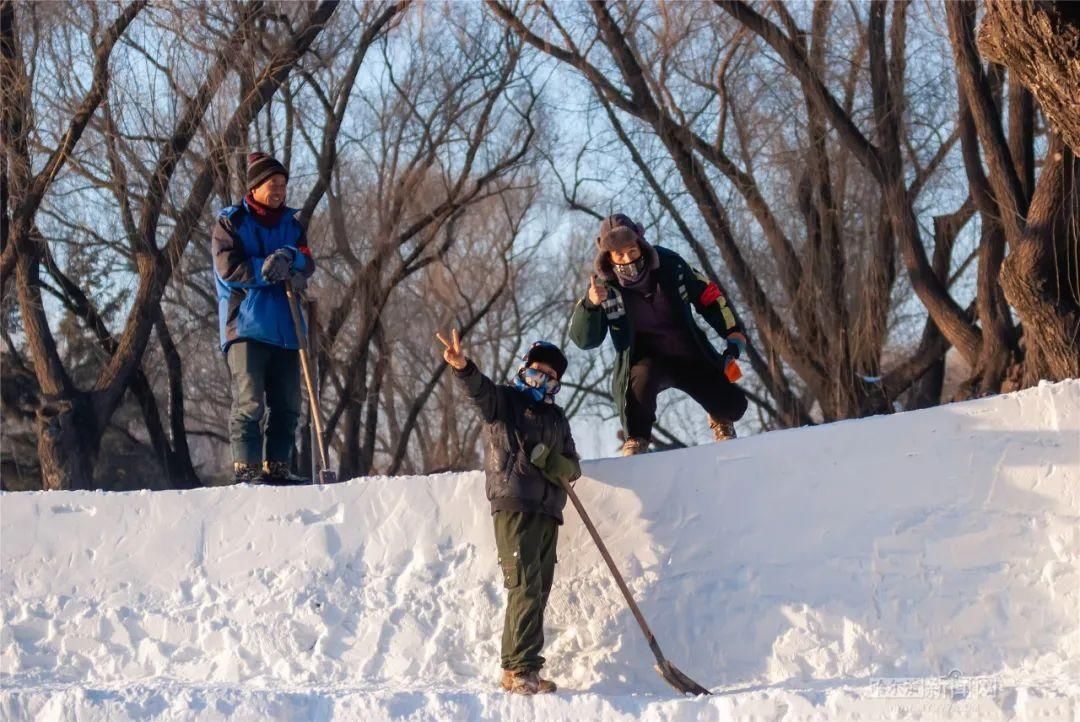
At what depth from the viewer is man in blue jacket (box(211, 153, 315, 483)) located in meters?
5.80

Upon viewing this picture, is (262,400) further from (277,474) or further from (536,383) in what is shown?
(536,383)

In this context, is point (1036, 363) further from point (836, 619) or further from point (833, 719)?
point (833, 719)

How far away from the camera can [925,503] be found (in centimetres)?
499

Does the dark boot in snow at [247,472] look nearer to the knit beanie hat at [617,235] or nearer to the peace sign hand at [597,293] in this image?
the peace sign hand at [597,293]

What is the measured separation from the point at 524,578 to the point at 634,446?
1059mm

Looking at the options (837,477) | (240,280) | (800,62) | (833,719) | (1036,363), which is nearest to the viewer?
(833,719)

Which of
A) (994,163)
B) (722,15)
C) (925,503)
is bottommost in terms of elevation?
(925,503)

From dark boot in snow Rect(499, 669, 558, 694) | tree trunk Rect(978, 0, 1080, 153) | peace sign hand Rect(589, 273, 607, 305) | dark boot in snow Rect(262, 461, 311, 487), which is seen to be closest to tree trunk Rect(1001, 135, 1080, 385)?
tree trunk Rect(978, 0, 1080, 153)

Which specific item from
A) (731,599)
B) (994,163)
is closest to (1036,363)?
(994,163)

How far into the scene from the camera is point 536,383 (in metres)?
4.99

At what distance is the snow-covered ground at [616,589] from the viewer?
15.3 ft

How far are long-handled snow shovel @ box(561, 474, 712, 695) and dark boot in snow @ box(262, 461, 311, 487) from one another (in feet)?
5.16

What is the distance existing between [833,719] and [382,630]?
6.06 ft

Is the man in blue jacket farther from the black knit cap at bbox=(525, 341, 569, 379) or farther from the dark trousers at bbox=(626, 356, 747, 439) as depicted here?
the dark trousers at bbox=(626, 356, 747, 439)
